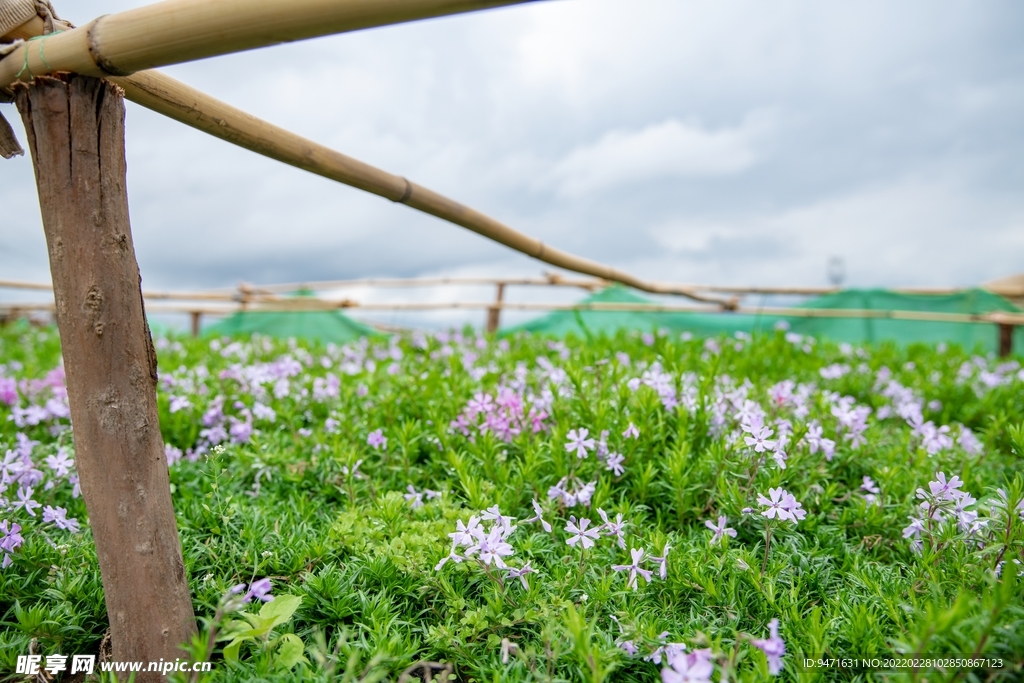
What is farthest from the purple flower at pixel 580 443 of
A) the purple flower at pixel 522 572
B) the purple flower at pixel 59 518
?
the purple flower at pixel 59 518

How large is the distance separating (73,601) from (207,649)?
3.23 feet

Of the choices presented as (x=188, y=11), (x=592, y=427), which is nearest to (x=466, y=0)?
(x=188, y=11)

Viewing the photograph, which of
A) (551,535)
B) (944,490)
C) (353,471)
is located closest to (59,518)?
(353,471)

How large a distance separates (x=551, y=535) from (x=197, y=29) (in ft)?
6.06

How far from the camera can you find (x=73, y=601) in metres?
2.04

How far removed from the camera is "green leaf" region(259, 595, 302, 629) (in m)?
1.70

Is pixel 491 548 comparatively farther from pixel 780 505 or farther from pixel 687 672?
pixel 780 505

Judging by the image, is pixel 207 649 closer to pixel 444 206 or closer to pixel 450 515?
pixel 450 515

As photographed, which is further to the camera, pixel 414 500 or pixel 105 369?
pixel 414 500

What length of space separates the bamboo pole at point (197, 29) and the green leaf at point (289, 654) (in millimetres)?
1546

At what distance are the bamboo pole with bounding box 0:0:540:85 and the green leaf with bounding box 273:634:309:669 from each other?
5.07 feet

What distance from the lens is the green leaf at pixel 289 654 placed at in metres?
1.67

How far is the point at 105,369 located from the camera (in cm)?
172

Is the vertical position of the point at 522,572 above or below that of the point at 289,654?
above
